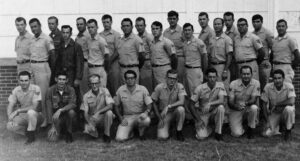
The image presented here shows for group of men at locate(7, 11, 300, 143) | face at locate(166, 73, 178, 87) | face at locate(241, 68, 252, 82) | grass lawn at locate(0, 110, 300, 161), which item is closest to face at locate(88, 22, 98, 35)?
group of men at locate(7, 11, 300, 143)

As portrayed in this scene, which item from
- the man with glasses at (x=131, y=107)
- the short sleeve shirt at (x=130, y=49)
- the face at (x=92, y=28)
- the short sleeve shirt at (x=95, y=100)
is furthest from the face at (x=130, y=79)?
the face at (x=92, y=28)

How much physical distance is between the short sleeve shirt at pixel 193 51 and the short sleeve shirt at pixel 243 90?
78 centimetres

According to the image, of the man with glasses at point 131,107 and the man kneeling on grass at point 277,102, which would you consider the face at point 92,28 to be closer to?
the man with glasses at point 131,107

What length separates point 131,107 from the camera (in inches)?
238

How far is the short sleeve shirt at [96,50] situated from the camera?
21.3 ft

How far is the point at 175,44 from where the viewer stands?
696cm

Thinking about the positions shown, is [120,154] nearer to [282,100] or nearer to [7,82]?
[282,100]

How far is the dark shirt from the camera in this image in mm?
6234

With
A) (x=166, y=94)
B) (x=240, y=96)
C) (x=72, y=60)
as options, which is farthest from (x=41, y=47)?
(x=240, y=96)

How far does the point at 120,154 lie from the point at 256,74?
9.21ft

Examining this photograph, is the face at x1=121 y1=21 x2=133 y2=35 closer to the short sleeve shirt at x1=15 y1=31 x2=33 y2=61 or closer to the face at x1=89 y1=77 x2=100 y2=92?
the face at x1=89 y1=77 x2=100 y2=92

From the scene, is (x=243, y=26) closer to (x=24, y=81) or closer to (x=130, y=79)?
(x=130, y=79)

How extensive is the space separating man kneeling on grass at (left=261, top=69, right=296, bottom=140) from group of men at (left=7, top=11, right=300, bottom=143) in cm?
1

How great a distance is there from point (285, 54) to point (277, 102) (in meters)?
1.02
